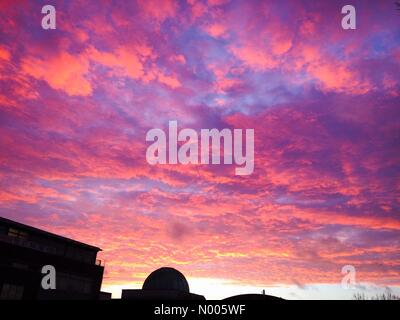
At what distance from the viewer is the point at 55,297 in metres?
57.7

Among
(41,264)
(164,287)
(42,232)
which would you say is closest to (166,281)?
(164,287)

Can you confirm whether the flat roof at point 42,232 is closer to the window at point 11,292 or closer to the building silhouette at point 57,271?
the building silhouette at point 57,271

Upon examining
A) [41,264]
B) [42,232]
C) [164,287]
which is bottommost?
[164,287]

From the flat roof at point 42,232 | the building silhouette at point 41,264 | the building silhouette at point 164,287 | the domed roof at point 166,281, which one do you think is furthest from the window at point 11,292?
the domed roof at point 166,281

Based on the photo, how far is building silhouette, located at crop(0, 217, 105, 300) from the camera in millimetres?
51397

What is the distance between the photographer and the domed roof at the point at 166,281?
240ft

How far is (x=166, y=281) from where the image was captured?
73562 millimetres

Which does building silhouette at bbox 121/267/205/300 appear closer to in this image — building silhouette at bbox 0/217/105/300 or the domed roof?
the domed roof

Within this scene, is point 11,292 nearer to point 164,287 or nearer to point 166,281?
point 164,287

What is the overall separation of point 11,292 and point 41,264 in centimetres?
748

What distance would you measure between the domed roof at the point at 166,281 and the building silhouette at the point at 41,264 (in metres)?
10.9
